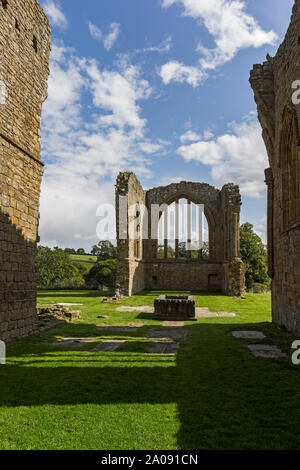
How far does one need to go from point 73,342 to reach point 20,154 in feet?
14.0

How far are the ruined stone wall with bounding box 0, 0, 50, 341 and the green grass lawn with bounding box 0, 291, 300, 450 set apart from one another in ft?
4.34

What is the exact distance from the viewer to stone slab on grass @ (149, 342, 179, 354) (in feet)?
20.1


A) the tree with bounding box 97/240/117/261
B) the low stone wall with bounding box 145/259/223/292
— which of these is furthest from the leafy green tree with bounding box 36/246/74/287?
the low stone wall with bounding box 145/259/223/292

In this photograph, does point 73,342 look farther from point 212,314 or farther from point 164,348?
point 212,314

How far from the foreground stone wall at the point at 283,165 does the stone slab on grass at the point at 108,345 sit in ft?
12.5

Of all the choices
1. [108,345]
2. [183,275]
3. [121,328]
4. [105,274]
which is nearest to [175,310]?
[121,328]

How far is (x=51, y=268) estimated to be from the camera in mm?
33531

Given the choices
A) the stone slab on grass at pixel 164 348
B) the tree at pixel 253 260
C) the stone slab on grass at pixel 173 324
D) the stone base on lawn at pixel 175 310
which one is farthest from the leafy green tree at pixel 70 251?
the stone slab on grass at pixel 164 348

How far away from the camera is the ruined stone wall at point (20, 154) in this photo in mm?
7023

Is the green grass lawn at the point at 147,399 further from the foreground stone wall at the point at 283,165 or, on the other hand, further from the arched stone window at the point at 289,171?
the arched stone window at the point at 289,171

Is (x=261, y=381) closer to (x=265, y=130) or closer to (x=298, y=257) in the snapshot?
(x=298, y=257)

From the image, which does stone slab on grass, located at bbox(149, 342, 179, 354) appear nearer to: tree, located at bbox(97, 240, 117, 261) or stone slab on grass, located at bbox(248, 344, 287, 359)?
stone slab on grass, located at bbox(248, 344, 287, 359)

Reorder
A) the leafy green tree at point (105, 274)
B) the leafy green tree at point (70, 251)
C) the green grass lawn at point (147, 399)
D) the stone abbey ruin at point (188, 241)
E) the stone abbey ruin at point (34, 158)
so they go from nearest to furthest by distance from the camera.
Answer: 1. the green grass lawn at point (147, 399)
2. the stone abbey ruin at point (34, 158)
3. the stone abbey ruin at point (188, 241)
4. the leafy green tree at point (105, 274)
5. the leafy green tree at point (70, 251)

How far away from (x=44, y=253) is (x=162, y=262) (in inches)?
639
